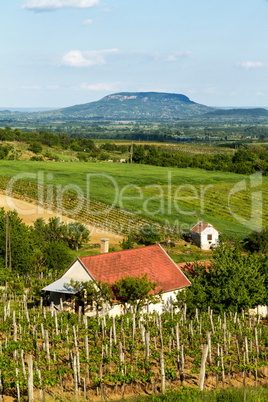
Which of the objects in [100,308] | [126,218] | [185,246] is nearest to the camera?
[100,308]

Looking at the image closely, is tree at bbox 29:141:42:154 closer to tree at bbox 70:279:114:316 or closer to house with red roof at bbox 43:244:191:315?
house with red roof at bbox 43:244:191:315

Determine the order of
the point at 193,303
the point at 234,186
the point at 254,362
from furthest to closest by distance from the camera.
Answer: the point at 234,186, the point at 193,303, the point at 254,362

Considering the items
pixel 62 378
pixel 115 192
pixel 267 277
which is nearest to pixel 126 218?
pixel 115 192

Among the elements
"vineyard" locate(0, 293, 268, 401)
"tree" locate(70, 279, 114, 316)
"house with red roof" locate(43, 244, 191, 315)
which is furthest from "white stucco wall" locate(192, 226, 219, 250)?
"tree" locate(70, 279, 114, 316)

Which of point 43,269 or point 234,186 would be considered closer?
point 43,269

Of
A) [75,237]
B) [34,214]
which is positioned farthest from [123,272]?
[34,214]

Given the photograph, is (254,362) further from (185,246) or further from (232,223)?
(232,223)

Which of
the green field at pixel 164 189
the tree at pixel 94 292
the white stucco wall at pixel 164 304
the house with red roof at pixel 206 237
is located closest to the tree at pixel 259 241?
the house with red roof at pixel 206 237
